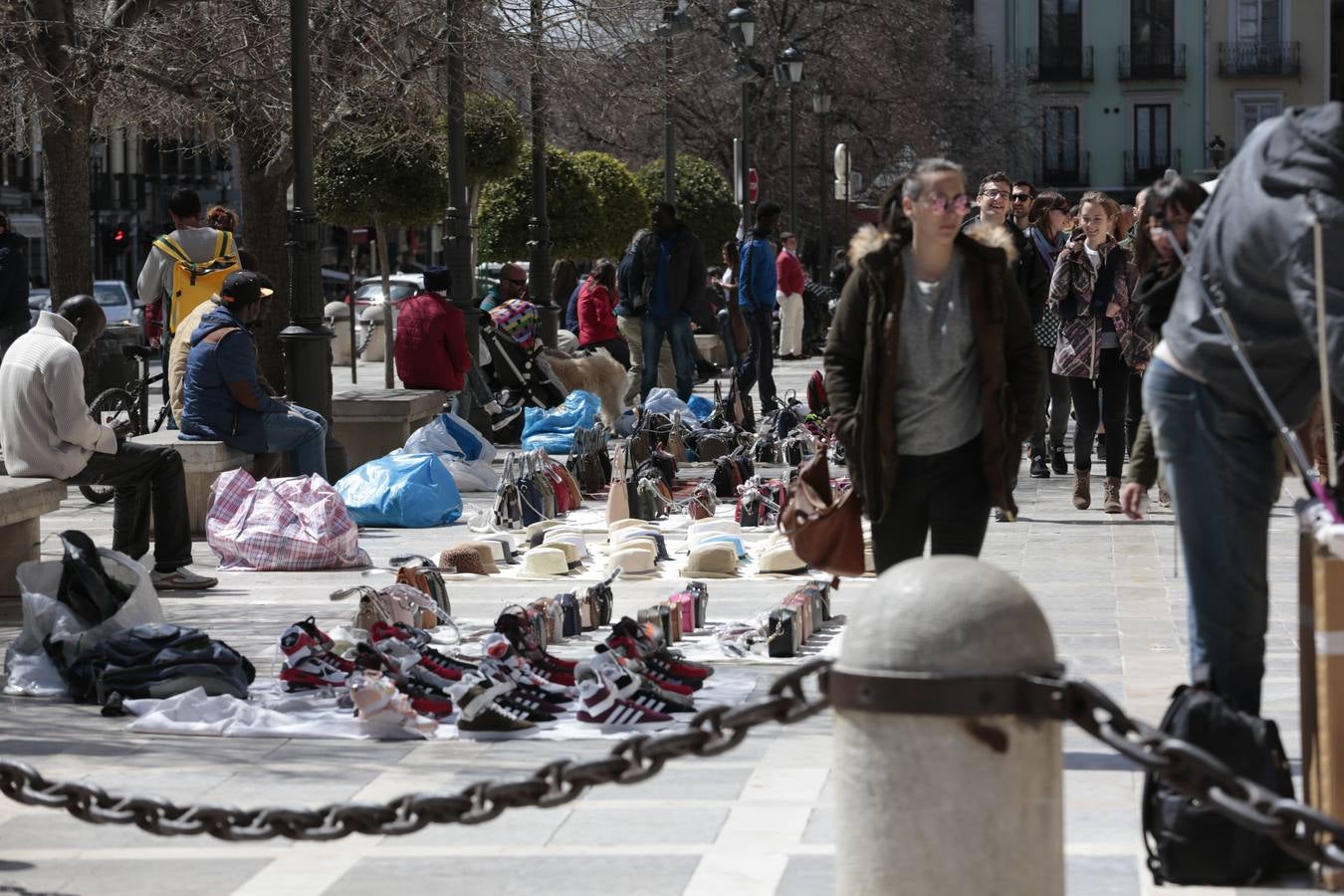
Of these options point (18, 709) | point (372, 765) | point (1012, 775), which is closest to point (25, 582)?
point (18, 709)

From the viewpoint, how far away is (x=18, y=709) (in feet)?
25.7

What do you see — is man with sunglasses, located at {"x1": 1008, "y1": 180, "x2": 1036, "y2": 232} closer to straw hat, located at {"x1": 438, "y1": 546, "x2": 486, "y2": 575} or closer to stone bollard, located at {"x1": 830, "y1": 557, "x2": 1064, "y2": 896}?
straw hat, located at {"x1": 438, "y1": 546, "x2": 486, "y2": 575}

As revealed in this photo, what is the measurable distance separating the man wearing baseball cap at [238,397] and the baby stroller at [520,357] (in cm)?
634

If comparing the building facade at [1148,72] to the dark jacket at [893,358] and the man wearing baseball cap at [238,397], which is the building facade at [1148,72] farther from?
the dark jacket at [893,358]

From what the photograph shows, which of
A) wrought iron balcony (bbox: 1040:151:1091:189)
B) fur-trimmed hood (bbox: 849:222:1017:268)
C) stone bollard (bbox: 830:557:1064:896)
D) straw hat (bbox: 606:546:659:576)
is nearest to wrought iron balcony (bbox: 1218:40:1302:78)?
wrought iron balcony (bbox: 1040:151:1091:189)

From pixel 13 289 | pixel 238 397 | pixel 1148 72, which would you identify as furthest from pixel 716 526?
pixel 1148 72

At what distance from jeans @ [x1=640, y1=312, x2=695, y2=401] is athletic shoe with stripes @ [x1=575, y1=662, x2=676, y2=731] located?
40.3 feet

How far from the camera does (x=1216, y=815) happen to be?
→ 4988 mm

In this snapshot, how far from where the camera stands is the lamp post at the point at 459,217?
18.0m

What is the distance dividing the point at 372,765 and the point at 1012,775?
10.6 feet

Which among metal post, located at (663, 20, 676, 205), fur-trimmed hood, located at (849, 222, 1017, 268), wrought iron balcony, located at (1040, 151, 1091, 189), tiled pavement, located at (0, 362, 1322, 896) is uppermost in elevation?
wrought iron balcony, located at (1040, 151, 1091, 189)

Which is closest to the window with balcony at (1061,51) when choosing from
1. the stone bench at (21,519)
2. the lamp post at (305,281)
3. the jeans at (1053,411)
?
the jeans at (1053,411)

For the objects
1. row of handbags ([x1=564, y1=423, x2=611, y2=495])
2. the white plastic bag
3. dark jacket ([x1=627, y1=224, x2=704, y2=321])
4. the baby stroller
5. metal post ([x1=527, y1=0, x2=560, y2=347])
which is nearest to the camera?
the white plastic bag

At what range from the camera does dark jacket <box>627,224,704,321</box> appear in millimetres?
19469
